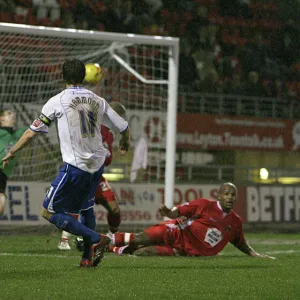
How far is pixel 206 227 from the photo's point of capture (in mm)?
9797

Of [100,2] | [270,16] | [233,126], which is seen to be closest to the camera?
[233,126]

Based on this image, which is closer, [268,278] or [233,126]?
[268,278]

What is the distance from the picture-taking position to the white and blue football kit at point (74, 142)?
7715 millimetres

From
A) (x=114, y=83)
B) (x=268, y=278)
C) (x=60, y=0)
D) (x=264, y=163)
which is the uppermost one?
(x=60, y=0)

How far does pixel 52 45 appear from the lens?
14.2 meters

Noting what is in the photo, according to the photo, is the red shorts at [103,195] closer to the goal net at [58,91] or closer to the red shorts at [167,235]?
the red shorts at [167,235]

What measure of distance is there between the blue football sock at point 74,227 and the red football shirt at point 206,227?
6.83 ft

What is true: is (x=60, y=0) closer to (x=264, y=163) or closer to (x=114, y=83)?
(x=114, y=83)

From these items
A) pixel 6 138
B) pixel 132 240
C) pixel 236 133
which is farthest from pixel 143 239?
pixel 236 133

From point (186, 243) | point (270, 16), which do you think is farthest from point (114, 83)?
point (270, 16)

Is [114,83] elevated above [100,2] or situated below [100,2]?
below

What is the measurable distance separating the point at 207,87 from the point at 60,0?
143 inches

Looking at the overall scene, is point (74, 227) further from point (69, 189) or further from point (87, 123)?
point (87, 123)

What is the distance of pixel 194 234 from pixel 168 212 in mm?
775
